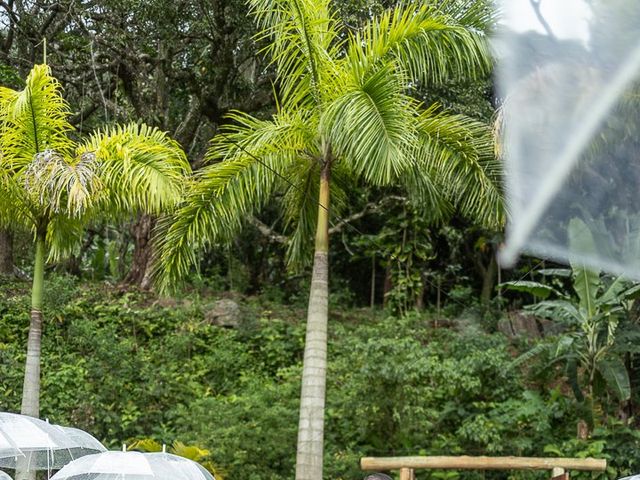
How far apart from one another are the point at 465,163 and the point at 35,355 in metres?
5.87

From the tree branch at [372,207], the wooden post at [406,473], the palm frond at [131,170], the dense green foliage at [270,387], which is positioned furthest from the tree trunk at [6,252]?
the wooden post at [406,473]

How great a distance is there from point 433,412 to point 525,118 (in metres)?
11.8

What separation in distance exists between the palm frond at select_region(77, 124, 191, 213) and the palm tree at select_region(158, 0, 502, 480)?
1.19ft

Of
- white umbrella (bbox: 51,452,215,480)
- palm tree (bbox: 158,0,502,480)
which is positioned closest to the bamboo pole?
palm tree (bbox: 158,0,502,480)

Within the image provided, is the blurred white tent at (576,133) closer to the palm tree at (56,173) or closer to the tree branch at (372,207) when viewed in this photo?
the palm tree at (56,173)

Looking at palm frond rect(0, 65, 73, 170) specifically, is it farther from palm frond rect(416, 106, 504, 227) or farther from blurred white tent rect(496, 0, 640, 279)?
blurred white tent rect(496, 0, 640, 279)

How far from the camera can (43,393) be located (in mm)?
15750

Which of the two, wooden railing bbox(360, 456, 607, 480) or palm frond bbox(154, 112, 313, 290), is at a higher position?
palm frond bbox(154, 112, 313, 290)

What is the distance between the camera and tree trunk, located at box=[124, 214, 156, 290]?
792 inches

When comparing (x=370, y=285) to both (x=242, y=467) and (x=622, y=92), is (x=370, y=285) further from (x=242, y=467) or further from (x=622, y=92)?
(x=622, y=92)

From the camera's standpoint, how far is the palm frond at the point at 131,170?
11445 mm

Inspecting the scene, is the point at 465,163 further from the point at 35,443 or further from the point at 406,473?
the point at 35,443

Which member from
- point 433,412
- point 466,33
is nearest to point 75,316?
point 433,412

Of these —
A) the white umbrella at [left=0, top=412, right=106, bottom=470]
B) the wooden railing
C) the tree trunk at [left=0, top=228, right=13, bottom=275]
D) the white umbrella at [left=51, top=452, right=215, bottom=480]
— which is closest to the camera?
the white umbrella at [left=51, top=452, right=215, bottom=480]
